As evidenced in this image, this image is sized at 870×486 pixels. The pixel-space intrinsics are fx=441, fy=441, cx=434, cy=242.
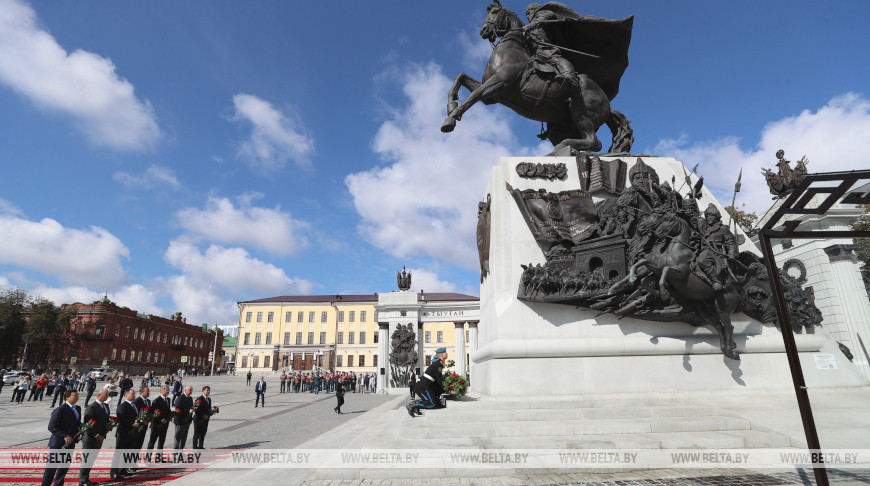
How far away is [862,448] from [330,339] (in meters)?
75.5

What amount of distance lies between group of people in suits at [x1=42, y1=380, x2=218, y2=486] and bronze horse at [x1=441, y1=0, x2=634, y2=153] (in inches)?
305

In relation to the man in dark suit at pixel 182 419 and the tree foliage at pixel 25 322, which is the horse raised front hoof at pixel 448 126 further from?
the tree foliage at pixel 25 322

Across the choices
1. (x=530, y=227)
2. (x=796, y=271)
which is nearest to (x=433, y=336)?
(x=796, y=271)

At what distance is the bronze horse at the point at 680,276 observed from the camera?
24.3 feet

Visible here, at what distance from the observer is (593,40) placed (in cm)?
1105

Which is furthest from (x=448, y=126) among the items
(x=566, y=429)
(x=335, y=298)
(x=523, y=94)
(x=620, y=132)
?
(x=335, y=298)

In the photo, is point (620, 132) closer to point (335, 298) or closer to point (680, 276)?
point (680, 276)

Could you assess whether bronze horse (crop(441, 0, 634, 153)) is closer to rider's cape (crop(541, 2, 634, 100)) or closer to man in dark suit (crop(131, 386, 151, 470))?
rider's cape (crop(541, 2, 634, 100))

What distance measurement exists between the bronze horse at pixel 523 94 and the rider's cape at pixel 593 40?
3.23 ft

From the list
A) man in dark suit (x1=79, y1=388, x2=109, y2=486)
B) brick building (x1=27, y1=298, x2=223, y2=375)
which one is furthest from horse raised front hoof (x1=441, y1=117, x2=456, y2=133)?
brick building (x1=27, y1=298, x2=223, y2=375)

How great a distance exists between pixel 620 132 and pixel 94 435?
11896 mm

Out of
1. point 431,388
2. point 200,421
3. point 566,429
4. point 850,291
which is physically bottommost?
point 200,421

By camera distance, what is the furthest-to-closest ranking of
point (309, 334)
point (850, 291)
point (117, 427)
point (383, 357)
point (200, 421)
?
1. point (309, 334)
2. point (383, 357)
3. point (850, 291)
4. point (200, 421)
5. point (117, 427)

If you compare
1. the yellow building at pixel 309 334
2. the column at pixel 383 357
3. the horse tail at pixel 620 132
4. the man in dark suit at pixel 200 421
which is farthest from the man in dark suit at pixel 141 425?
the yellow building at pixel 309 334
